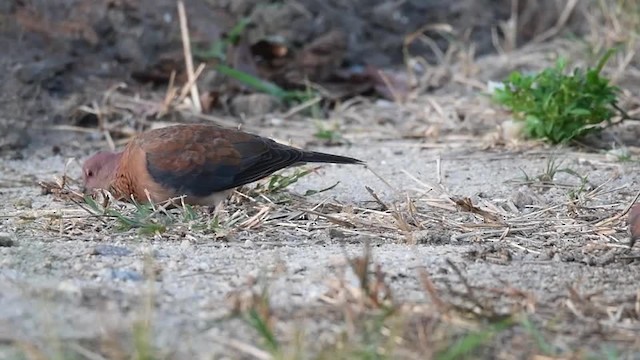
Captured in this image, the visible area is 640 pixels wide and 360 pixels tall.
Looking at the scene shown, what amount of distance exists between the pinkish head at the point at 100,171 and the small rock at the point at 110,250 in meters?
0.97

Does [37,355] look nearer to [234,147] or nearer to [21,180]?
[234,147]

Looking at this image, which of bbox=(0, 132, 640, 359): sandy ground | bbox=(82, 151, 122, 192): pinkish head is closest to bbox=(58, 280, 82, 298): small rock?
bbox=(0, 132, 640, 359): sandy ground

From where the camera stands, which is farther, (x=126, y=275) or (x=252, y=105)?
(x=252, y=105)

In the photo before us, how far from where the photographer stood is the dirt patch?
112 inches

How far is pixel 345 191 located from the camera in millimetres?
5098

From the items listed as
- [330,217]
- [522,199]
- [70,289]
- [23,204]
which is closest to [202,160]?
[330,217]

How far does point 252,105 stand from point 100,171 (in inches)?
91.1

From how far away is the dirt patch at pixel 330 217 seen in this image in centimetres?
286

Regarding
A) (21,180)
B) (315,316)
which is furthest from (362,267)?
(21,180)

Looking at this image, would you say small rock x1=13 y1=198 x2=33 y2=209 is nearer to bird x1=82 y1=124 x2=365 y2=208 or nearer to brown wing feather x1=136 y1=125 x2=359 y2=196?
bird x1=82 y1=124 x2=365 y2=208

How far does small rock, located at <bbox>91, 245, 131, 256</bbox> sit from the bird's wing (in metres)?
0.78

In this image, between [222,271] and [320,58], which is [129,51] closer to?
[320,58]

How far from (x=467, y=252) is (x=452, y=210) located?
2.72ft

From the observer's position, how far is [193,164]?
15.0ft
